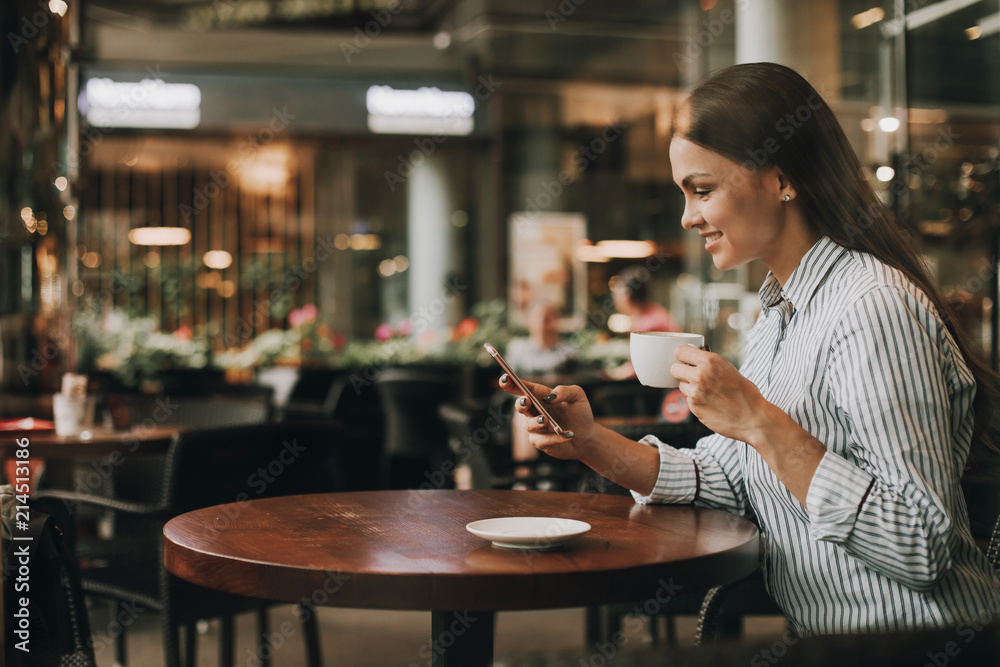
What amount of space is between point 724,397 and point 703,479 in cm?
42

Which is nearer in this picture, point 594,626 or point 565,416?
point 565,416

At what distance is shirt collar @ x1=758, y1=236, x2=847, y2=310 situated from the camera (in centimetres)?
139

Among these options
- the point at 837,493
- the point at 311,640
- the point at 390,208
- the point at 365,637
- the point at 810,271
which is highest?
the point at 390,208

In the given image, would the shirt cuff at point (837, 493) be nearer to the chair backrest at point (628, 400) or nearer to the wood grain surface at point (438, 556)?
the wood grain surface at point (438, 556)

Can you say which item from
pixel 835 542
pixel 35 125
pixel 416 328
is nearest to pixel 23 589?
pixel 835 542

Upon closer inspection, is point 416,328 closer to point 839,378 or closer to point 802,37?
point 802,37

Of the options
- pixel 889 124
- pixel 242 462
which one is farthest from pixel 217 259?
pixel 242 462

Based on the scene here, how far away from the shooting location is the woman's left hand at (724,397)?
119cm

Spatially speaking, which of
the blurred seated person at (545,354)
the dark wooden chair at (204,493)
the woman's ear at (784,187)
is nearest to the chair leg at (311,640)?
the dark wooden chair at (204,493)

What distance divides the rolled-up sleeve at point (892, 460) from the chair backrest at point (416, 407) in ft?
11.9

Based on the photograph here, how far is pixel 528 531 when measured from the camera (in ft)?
3.98

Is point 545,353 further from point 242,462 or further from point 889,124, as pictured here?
point 242,462

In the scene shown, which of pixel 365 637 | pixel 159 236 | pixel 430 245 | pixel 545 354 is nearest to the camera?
pixel 365 637

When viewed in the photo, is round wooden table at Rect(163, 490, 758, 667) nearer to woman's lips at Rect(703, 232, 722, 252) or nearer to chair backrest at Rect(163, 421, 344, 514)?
woman's lips at Rect(703, 232, 722, 252)
